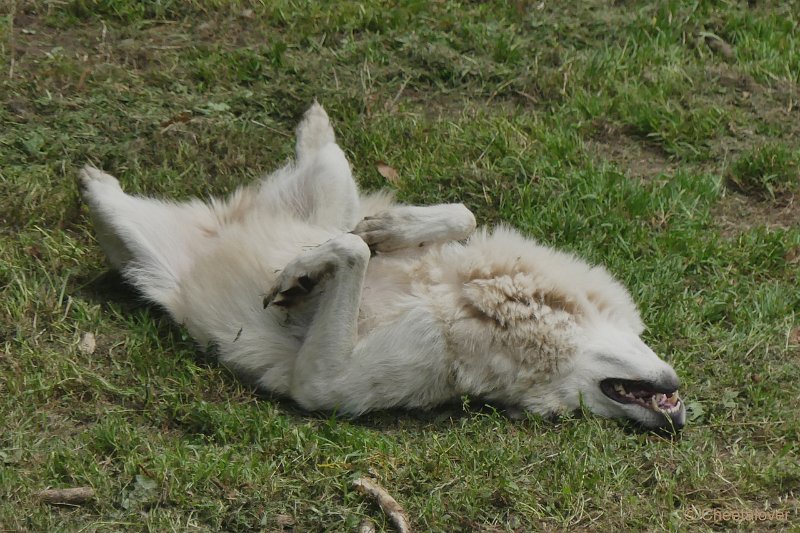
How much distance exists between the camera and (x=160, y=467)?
4465 mm

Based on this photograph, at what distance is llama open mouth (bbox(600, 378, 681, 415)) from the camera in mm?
5129

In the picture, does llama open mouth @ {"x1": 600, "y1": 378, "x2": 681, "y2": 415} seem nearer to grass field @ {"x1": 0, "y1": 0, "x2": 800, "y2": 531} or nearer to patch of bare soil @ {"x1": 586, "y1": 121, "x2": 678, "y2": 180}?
grass field @ {"x1": 0, "y1": 0, "x2": 800, "y2": 531}

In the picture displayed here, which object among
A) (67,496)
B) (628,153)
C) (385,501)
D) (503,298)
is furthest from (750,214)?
(67,496)

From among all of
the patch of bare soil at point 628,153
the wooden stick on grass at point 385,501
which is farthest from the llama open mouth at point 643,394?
the patch of bare soil at point 628,153

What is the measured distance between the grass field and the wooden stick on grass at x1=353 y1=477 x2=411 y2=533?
0.05 m

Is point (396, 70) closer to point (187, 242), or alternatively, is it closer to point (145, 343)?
point (187, 242)

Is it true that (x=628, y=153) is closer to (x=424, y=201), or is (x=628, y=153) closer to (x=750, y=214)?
(x=750, y=214)

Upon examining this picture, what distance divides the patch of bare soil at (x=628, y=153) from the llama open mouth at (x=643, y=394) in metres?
2.19

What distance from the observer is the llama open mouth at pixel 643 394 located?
5.13 m

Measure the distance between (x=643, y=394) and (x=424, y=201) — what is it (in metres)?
2.09

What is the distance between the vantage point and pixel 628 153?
7270 mm

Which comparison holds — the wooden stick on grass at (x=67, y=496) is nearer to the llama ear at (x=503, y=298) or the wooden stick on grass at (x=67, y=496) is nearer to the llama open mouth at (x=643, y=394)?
the llama ear at (x=503, y=298)

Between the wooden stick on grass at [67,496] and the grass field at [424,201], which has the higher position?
the grass field at [424,201]

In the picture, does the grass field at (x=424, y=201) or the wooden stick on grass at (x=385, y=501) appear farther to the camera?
the grass field at (x=424, y=201)
